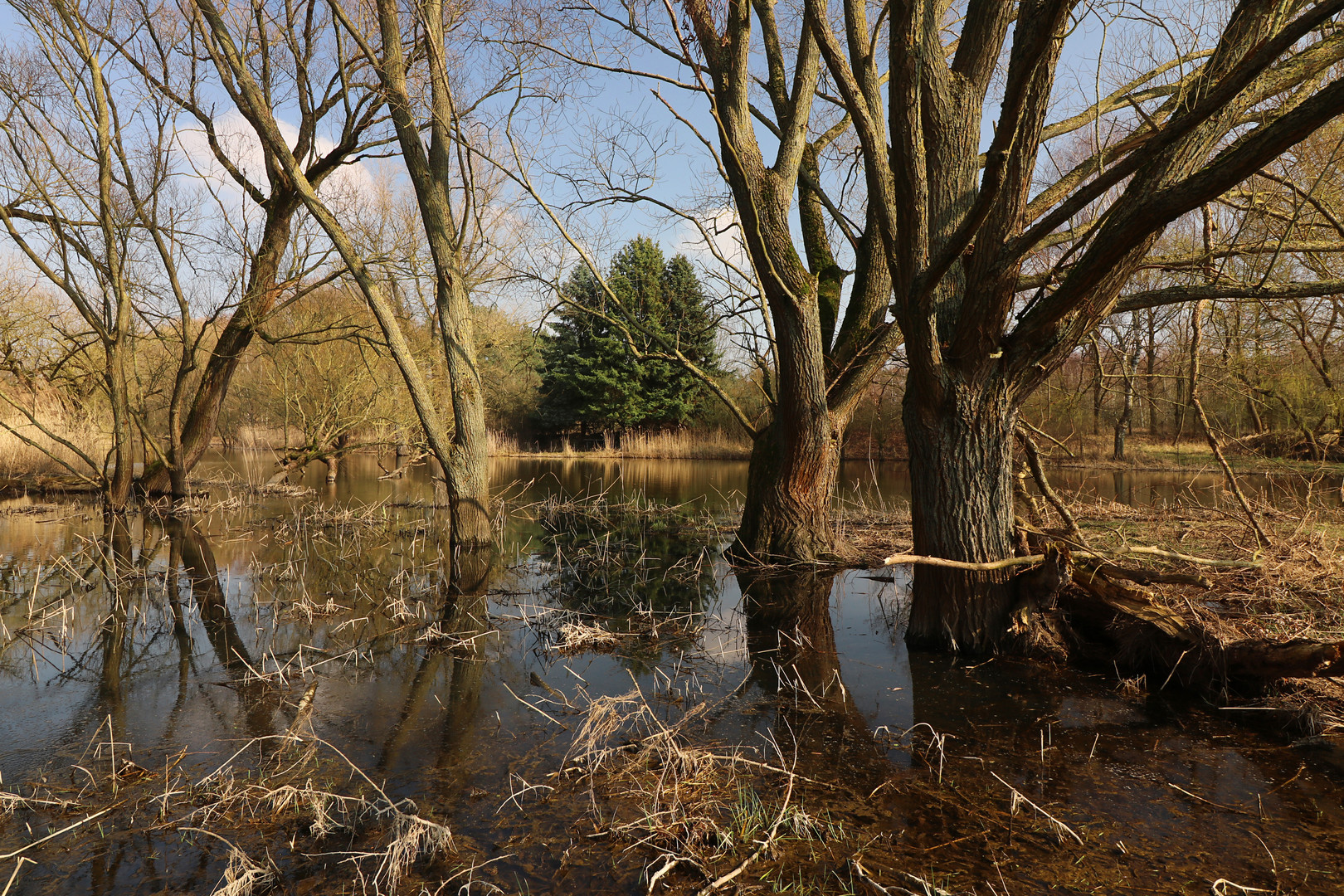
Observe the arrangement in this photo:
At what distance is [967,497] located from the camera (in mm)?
4691

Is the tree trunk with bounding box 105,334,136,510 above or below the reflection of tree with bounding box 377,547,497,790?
above

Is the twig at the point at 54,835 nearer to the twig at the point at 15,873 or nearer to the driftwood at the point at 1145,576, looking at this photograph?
the twig at the point at 15,873

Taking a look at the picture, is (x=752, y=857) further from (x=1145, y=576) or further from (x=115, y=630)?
(x=115, y=630)

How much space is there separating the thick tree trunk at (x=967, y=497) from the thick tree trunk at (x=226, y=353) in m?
10.9

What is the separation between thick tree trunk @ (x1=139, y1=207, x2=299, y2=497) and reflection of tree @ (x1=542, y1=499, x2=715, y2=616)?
5.85 m

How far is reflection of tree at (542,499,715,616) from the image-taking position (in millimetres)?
6719

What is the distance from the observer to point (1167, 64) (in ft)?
23.8

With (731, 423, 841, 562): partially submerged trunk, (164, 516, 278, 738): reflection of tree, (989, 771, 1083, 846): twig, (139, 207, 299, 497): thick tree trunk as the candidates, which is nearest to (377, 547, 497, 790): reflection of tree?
(164, 516, 278, 738): reflection of tree

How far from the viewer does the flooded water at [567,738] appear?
2533 mm

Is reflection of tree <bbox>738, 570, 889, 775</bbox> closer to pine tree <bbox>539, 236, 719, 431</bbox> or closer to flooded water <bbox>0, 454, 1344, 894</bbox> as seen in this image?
flooded water <bbox>0, 454, 1344, 894</bbox>

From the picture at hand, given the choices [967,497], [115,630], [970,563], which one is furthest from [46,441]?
[970,563]

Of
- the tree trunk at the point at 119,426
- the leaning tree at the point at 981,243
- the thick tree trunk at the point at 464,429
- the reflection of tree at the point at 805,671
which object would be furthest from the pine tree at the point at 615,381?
the leaning tree at the point at 981,243

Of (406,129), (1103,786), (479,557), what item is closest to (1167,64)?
(1103,786)

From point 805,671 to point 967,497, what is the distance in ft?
4.91
